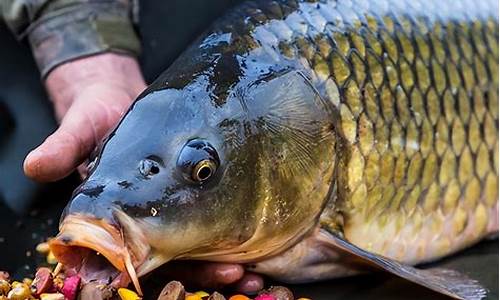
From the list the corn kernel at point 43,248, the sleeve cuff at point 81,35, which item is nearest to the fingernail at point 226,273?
the corn kernel at point 43,248

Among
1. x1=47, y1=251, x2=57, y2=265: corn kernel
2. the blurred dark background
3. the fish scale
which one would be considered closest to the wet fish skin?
the fish scale

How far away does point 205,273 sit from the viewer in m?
1.81

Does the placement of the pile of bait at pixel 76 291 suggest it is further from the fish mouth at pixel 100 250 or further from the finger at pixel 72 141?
the finger at pixel 72 141

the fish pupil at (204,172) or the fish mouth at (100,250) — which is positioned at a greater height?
the fish pupil at (204,172)

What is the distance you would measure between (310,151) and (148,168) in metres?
0.36

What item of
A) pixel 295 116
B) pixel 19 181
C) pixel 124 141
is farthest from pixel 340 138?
pixel 19 181

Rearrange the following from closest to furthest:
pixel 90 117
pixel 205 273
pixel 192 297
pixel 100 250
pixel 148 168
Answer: pixel 100 250 → pixel 148 168 → pixel 192 297 → pixel 205 273 → pixel 90 117

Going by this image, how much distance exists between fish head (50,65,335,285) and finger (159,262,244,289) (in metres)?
0.03

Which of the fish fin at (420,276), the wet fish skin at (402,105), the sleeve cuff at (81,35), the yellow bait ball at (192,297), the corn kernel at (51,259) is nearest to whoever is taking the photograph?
the yellow bait ball at (192,297)

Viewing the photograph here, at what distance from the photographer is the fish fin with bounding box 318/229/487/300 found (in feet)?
5.95

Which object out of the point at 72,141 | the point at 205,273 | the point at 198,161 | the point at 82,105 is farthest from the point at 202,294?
the point at 82,105

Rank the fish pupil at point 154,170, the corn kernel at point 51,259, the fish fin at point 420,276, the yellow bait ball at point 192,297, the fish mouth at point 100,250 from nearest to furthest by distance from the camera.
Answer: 1. the fish mouth at point 100,250
2. the fish pupil at point 154,170
3. the yellow bait ball at point 192,297
4. the fish fin at point 420,276
5. the corn kernel at point 51,259

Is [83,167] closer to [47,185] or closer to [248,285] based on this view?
[248,285]

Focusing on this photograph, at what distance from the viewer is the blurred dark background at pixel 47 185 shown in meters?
1.95
